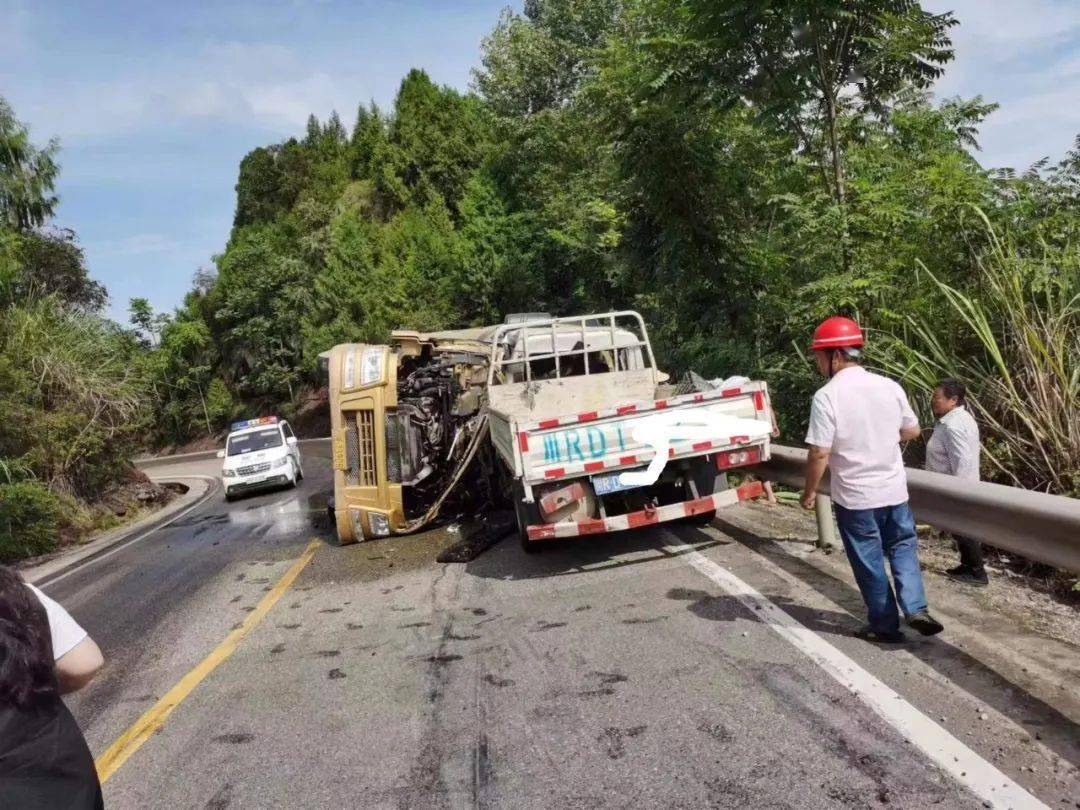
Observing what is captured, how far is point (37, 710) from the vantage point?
1896 mm

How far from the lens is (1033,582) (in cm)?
543

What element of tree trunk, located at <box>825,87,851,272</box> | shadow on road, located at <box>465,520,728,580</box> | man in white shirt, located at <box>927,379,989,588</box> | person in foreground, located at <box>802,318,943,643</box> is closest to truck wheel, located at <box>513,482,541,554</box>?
shadow on road, located at <box>465,520,728,580</box>

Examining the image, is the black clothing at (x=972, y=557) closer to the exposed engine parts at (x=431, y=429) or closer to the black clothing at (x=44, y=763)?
the black clothing at (x=44, y=763)

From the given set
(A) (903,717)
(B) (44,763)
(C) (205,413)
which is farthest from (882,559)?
(C) (205,413)

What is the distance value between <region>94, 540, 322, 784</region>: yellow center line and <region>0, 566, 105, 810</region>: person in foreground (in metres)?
2.16

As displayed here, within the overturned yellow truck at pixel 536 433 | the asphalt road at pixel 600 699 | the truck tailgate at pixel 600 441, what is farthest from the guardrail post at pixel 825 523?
the truck tailgate at pixel 600 441

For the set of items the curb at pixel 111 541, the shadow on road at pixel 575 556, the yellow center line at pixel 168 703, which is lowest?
the curb at pixel 111 541

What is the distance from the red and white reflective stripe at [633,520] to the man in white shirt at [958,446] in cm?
168

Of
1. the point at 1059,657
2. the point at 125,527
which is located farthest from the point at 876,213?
the point at 125,527

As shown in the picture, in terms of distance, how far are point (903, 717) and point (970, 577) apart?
91.4 inches

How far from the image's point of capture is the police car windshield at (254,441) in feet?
71.9

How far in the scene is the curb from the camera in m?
12.8

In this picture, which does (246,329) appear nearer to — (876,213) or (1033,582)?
(876,213)

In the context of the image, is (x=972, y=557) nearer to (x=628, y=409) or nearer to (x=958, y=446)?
(x=958, y=446)
